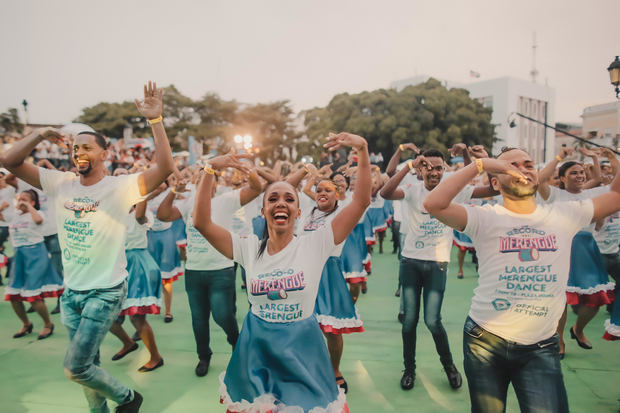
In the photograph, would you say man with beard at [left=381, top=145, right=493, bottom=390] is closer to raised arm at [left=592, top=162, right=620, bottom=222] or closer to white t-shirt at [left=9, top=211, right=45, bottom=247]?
raised arm at [left=592, top=162, right=620, bottom=222]

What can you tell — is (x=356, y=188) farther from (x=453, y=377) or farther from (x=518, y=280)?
(x=453, y=377)

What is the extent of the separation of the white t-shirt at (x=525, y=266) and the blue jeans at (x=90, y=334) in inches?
104

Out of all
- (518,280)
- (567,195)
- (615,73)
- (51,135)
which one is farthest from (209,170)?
(615,73)

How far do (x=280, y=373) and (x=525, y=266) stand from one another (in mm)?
1523

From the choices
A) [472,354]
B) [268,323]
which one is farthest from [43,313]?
[472,354]

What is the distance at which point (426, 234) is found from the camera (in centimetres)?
438

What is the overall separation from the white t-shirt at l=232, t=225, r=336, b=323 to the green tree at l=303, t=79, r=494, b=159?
29051 millimetres

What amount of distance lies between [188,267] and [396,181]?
2.43m

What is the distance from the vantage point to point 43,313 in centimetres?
607

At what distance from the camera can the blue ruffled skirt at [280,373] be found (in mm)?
2385

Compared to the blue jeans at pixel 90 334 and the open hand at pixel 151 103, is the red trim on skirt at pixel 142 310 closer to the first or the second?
the blue jeans at pixel 90 334

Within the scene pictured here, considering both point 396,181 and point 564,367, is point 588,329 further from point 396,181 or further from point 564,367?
point 396,181

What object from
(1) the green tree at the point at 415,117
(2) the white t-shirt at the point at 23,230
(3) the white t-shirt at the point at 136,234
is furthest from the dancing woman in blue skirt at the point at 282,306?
(1) the green tree at the point at 415,117

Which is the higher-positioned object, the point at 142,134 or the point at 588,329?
the point at 142,134
